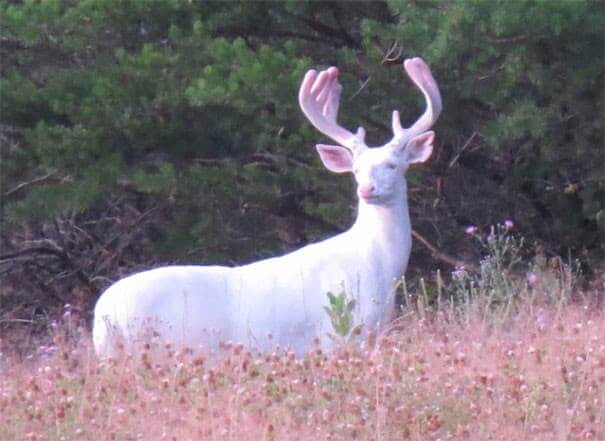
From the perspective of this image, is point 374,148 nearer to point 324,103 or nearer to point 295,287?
point 324,103

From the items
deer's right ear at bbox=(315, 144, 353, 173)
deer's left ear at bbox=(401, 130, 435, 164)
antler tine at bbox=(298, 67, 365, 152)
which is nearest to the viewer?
deer's left ear at bbox=(401, 130, 435, 164)

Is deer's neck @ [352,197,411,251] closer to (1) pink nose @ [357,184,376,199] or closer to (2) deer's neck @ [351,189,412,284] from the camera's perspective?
(2) deer's neck @ [351,189,412,284]

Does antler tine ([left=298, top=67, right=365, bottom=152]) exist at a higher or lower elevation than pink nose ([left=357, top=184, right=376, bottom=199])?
higher

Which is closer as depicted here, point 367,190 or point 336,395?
point 336,395

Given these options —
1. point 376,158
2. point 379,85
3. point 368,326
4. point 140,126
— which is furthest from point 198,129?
point 368,326

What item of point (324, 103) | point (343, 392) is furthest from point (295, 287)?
point (343, 392)

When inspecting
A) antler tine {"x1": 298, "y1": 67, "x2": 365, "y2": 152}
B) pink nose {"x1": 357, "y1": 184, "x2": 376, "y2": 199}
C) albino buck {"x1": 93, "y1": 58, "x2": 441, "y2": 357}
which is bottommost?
albino buck {"x1": 93, "y1": 58, "x2": 441, "y2": 357}

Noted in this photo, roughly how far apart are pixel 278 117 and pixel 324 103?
8.30ft

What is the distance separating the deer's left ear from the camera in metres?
9.45

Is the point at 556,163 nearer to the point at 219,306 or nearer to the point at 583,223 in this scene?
the point at 583,223

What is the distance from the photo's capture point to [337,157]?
31.5 ft

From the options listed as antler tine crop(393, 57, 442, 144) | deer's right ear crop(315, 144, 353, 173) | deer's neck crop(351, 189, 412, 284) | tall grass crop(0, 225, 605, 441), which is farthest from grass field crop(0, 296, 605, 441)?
antler tine crop(393, 57, 442, 144)

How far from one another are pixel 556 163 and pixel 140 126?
11.8ft

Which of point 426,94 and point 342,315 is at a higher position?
point 426,94
